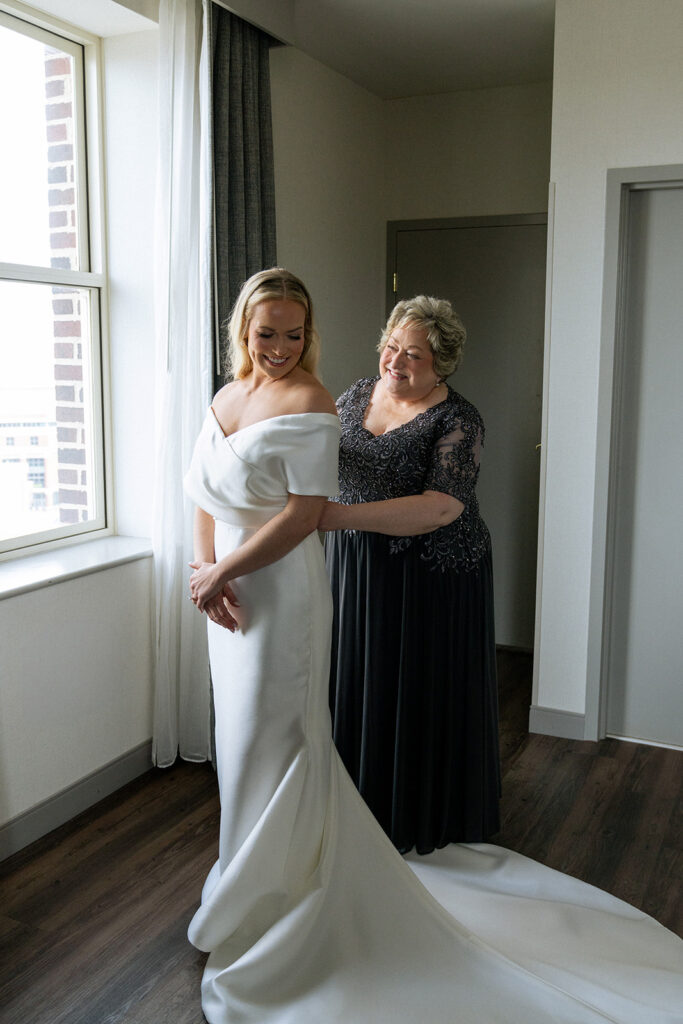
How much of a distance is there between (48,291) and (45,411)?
0.40m

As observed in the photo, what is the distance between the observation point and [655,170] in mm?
3359

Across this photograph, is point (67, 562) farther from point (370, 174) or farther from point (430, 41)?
point (370, 174)

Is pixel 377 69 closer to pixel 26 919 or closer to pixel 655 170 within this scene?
pixel 655 170

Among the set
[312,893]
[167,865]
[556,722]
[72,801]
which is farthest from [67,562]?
[556,722]

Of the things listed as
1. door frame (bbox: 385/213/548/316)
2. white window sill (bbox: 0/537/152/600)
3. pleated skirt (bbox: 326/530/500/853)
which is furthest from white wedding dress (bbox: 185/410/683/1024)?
door frame (bbox: 385/213/548/316)

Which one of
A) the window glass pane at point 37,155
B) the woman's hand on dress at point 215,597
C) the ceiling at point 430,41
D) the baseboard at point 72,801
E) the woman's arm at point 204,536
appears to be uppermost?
the ceiling at point 430,41

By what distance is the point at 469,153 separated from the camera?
4.71 meters

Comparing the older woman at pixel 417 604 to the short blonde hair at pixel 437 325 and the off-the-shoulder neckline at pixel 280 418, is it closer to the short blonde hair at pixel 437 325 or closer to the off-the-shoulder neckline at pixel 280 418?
the short blonde hair at pixel 437 325

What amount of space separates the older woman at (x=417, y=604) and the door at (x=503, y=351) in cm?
199

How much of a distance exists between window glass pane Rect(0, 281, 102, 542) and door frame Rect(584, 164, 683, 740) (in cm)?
186

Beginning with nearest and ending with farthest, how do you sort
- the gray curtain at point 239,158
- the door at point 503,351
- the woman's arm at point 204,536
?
1. the woman's arm at point 204,536
2. the gray curtain at point 239,158
3. the door at point 503,351

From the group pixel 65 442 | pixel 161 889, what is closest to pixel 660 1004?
pixel 161 889

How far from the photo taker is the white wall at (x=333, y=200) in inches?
155

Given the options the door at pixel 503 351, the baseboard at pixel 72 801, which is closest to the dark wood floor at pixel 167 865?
the baseboard at pixel 72 801
